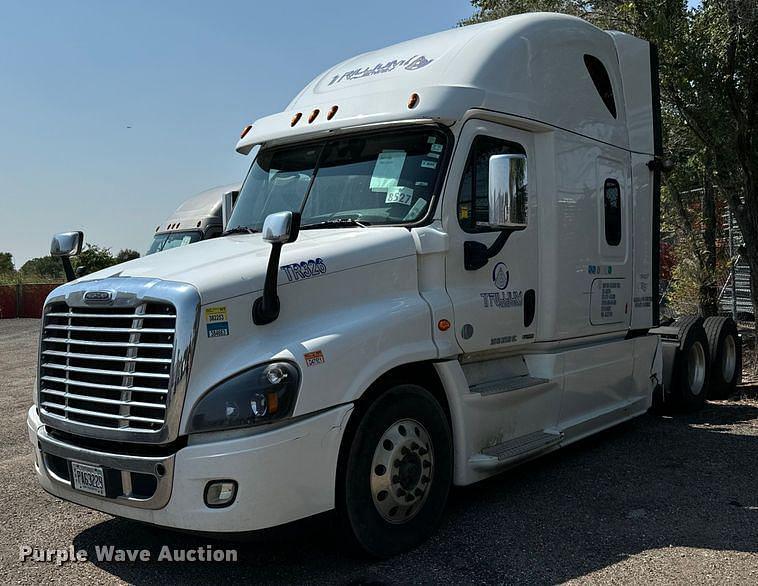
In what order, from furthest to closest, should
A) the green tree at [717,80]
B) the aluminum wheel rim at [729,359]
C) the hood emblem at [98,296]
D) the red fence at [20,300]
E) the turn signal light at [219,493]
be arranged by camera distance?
1. the red fence at [20,300]
2. the green tree at [717,80]
3. the aluminum wheel rim at [729,359]
4. the hood emblem at [98,296]
5. the turn signal light at [219,493]

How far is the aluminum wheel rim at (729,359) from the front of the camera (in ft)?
32.6

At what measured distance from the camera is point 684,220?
1462 centimetres

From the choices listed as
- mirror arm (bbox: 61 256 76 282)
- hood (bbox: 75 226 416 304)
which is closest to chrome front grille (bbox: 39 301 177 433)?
hood (bbox: 75 226 416 304)

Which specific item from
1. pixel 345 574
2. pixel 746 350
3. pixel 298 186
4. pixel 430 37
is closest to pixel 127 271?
pixel 298 186

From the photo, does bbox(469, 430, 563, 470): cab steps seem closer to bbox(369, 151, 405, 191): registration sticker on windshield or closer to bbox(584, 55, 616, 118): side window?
bbox(369, 151, 405, 191): registration sticker on windshield

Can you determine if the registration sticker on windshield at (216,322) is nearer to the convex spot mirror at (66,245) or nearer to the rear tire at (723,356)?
the convex spot mirror at (66,245)

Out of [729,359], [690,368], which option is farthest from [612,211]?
[729,359]

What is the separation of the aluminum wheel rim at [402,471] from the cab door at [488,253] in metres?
0.83

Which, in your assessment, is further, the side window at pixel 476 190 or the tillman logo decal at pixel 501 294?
the tillman logo decal at pixel 501 294

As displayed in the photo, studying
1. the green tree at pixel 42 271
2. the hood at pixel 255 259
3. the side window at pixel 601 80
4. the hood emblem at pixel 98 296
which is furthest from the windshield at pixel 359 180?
the green tree at pixel 42 271

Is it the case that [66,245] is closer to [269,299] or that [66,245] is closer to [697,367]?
[269,299]

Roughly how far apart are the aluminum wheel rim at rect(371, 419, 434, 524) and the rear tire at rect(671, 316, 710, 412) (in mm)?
5087

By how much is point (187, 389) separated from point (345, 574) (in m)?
1.46

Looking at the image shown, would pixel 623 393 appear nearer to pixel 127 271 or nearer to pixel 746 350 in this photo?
pixel 127 271
